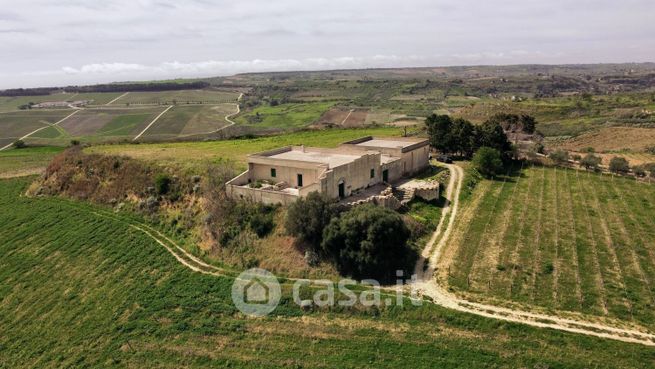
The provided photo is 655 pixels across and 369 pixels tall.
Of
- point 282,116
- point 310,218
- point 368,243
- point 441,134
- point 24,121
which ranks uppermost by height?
point 24,121

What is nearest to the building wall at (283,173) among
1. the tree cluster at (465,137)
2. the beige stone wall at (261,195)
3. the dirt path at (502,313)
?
the beige stone wall at (261,195)

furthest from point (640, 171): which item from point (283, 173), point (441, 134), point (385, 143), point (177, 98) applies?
point (177, 98)

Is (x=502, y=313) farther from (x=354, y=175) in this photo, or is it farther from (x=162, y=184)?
(x=162, y=184)

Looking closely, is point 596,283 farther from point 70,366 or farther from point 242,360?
point 70,366

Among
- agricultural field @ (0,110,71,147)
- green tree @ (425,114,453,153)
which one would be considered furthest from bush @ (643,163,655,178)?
agricultural field @ (0,110,71,147)

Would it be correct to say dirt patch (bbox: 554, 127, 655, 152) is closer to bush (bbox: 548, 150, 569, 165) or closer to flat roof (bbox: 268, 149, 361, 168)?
bush (bbox: 548, 150, 569, 165)

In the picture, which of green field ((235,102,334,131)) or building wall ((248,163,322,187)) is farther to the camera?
green field ((235,102,334,131))
